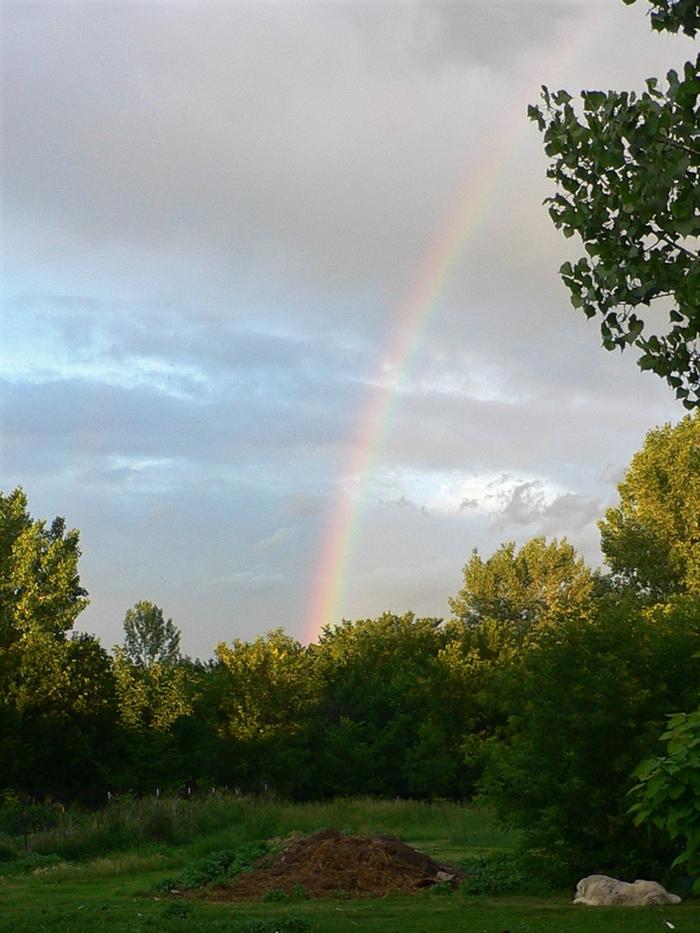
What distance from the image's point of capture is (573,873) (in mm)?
20062

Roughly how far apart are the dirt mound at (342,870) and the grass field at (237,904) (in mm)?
963

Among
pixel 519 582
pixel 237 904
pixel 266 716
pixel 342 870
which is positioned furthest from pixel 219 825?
pixel 519 582

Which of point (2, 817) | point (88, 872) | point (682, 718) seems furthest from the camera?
point (2, 817)

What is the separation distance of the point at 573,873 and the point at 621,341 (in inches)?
563

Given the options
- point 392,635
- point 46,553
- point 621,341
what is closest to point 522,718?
point 621,341

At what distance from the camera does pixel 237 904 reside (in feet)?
63.4

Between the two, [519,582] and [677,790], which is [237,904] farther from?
[519,582]

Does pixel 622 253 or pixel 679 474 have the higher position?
pixel 679 474

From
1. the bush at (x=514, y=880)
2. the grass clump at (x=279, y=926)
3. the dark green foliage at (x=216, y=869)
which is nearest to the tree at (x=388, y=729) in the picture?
the dark green foliage at (x=216, y=869)

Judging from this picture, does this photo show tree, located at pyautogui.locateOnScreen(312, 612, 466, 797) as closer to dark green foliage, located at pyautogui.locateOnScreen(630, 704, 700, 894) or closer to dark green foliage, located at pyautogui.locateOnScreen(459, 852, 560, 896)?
dark green foliage, located at pyautogui.locateOnScreen(459, 852, 560, 896)

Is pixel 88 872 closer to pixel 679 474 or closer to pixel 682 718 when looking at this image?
pixel 682 718

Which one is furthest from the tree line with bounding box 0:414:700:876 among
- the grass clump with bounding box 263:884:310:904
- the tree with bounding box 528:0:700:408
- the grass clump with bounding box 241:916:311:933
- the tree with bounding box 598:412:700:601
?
the tree with bounding box 528:0:700:408

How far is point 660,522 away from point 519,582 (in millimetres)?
28640

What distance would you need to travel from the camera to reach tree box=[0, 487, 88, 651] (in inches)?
1969
